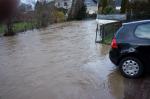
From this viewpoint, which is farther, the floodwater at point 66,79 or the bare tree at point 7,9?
the floodwater at point 66,79

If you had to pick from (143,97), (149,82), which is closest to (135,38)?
(149,82)

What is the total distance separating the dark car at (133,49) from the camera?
797 centimetres

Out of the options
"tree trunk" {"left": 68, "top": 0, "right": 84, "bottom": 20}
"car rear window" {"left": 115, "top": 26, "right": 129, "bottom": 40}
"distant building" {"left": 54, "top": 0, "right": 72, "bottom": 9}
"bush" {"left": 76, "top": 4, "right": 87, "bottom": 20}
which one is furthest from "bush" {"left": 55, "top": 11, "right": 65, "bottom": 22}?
"car rear window" {"left": 115, "top": 26, "right": 129, "bottom": 40}

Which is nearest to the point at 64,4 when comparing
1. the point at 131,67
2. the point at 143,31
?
the point at 143,31

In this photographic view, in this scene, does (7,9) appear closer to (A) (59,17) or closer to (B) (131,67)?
(B) (131,67)

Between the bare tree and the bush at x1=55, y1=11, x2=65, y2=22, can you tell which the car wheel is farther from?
the bush at x1=55, y1=11, x2=65, y2=22

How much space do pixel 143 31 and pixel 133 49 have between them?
51cm

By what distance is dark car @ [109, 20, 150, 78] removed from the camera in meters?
7.97

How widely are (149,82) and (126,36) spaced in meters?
1.25

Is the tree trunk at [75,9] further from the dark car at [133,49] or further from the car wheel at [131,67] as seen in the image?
the car wheel at [131,67]

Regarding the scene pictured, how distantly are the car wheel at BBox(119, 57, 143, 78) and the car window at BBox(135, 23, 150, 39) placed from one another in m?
0.60

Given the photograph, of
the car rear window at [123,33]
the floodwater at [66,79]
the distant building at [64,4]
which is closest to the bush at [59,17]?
the distant building at [64,4]

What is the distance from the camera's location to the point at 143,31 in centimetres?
816

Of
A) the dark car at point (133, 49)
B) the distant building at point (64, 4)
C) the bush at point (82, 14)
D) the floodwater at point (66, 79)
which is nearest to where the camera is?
the floodwater at point (66, 79)
